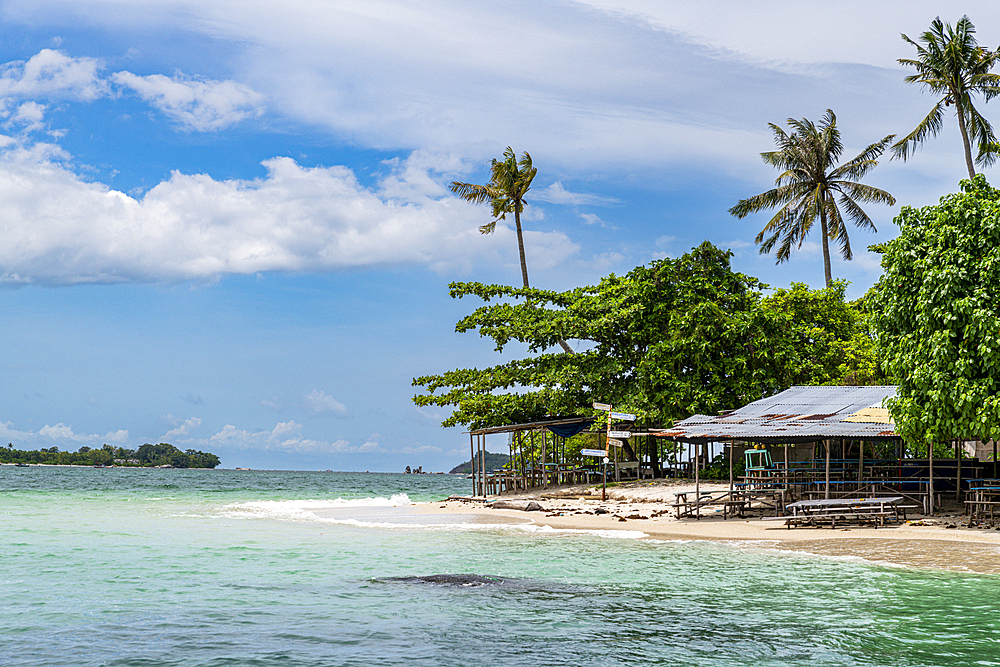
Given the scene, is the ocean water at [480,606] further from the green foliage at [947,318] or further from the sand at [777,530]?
the green foliage at [947,318]

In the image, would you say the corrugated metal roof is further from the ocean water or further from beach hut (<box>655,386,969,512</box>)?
the ocean water

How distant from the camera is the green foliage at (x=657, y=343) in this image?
1240 inches

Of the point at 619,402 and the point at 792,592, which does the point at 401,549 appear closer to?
the point at 792,592

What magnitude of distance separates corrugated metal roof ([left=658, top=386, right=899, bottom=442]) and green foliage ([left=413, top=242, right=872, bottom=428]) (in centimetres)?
380

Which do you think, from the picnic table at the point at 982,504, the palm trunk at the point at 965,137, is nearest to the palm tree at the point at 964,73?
the palm trunk at the point at 965,137

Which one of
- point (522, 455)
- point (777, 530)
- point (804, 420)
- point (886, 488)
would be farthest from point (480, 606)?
point (522, 455)

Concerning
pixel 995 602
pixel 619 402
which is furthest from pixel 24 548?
pixel 619 402

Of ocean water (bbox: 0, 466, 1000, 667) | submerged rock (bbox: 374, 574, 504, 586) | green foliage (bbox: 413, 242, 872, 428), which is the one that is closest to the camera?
ocean water (bbox: 0, 466, 1000, 667)

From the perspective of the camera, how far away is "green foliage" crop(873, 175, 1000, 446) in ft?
52.8

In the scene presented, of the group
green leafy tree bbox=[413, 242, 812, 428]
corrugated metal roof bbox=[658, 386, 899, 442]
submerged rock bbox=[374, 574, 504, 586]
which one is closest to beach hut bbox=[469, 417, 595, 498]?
green leafy tree bbox=[413, 242, 812, 428]

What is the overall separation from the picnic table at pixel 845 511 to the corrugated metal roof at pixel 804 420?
142 cm

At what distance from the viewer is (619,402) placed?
32562 millimetres

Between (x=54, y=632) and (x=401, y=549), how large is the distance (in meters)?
8.10

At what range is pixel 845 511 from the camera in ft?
64.3
